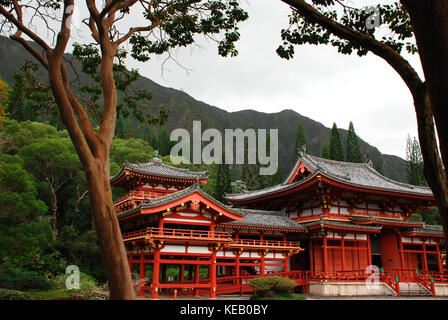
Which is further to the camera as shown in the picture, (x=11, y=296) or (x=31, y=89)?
(x=11, y=296)

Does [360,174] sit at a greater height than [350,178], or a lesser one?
greater

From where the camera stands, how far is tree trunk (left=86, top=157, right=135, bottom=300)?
20.4ft

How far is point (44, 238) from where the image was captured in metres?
29.2

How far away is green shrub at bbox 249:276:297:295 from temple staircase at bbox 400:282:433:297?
28.6 ft

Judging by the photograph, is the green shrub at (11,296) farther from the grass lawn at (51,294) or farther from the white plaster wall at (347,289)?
the white plaster wall at (347,289)

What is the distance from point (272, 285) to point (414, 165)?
53.8 m

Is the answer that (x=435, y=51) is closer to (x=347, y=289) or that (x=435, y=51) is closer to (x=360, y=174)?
(x=347, y=289)

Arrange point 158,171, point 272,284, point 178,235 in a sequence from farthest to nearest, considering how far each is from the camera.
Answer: point 158,171, point 178,235, point 272,284

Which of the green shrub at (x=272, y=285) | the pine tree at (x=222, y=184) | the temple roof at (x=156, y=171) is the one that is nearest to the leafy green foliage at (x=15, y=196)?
the temple roof at (x=156, y=171)

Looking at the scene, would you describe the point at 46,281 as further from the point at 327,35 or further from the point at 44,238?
the point at 327,35

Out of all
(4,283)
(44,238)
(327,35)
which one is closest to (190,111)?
(44,238)

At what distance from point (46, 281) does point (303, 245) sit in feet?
59.3

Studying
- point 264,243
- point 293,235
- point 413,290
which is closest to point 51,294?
point 264,243

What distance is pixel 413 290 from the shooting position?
2291 cm
